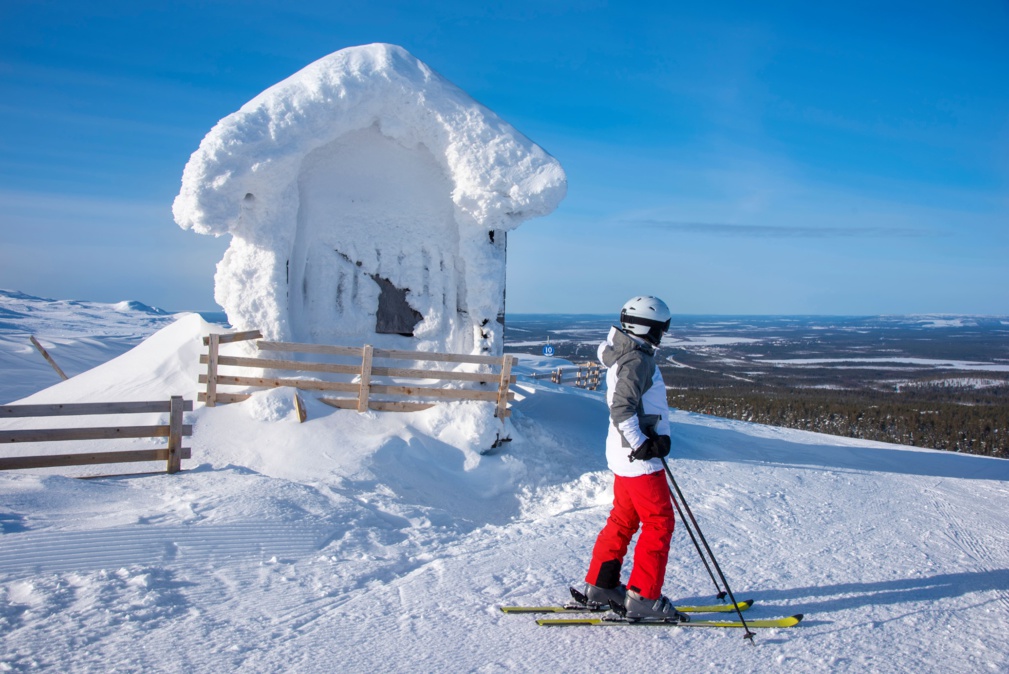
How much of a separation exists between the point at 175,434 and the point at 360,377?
105 inches

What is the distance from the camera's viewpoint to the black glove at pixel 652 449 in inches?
168

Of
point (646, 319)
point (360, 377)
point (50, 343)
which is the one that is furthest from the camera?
point (50, 343)

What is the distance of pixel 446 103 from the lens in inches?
387

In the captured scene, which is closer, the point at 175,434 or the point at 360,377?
the point at 175,434

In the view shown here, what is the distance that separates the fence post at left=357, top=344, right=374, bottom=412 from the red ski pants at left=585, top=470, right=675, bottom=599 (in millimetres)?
5118

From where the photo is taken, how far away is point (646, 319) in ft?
15.0

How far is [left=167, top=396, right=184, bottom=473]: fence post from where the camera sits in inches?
289

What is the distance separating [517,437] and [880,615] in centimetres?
570

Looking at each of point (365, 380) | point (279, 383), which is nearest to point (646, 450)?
point (365, 380)

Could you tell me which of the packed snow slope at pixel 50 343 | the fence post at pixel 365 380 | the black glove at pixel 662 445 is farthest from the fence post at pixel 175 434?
the packed snow slope at pixel 50 343

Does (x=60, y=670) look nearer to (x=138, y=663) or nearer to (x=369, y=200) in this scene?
(x=138, y=663)

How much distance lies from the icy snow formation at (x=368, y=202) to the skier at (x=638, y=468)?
546 cm

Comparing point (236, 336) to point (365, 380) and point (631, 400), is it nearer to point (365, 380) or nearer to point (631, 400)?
point (365, 380)

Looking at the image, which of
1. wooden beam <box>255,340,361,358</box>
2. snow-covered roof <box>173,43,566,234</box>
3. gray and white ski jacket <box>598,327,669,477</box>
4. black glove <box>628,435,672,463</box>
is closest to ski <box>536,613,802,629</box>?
gray and white ski jacket <box>598,327,669,477</box>
